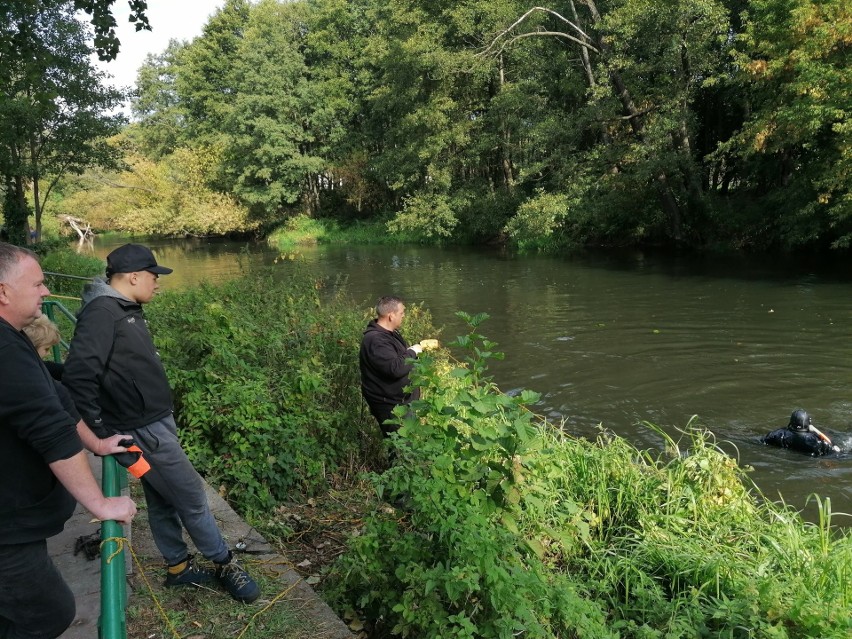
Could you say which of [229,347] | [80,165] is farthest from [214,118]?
[229,347]

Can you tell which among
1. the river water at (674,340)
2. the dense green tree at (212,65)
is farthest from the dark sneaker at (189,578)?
the dense green tree at (212,65)

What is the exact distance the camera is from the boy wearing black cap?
109 inches

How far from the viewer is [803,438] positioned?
6.57 m

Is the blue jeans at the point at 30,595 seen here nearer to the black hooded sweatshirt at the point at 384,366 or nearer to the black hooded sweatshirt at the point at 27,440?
the black hooded sweatshirt at the point at 27,440

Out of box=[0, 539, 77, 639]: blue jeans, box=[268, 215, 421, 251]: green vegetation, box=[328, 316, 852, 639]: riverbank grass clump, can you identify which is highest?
box=[268, 215, 421, 251]: green vegetation

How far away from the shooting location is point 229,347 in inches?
220

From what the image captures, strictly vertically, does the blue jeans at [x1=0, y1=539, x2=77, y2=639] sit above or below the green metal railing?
below

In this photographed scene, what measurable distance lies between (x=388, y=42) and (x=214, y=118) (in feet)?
77.0

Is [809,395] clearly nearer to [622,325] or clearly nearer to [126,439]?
[622,325]

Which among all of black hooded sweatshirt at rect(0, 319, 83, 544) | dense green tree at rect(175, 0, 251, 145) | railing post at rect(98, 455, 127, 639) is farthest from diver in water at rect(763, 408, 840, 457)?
dense green tree at rect(175, 0, 251, 145)

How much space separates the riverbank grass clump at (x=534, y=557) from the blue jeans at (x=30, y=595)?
1365 mm

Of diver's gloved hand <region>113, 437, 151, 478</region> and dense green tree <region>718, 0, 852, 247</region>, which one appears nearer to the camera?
diver's gloved hand <region>113, 437, 151, 478</region>

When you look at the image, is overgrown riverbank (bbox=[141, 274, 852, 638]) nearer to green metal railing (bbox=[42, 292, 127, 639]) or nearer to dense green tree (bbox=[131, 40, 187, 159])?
green metal railing (bbox=[42, 292, 127, 639])

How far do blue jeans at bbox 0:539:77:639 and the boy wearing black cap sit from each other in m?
0.73
